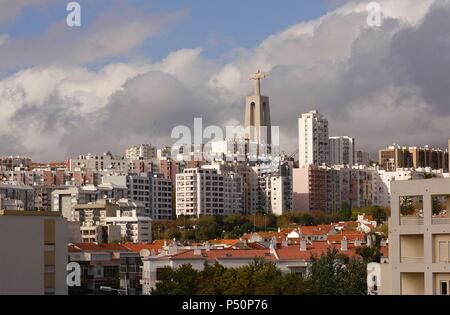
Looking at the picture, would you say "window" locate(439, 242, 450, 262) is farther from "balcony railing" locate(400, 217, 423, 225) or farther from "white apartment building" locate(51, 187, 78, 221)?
"white apartment building" locate(51, 187, 78, 221)

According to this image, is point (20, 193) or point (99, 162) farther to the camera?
point (99, 162)

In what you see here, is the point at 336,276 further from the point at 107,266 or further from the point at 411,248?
the point at 107,266

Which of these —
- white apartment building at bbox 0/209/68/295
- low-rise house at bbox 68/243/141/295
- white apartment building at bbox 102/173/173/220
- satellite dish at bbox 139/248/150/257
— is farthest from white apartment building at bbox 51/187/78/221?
white apartment building at bbox 0/209/68/295

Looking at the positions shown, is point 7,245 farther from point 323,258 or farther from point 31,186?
point 31,186

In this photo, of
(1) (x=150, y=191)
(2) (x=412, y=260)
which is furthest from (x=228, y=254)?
(1) (x=150, y=191)

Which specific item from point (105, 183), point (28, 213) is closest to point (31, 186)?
point (105, 183)

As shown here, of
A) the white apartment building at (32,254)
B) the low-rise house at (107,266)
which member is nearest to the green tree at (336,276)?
the white apartment building at (32,254)
